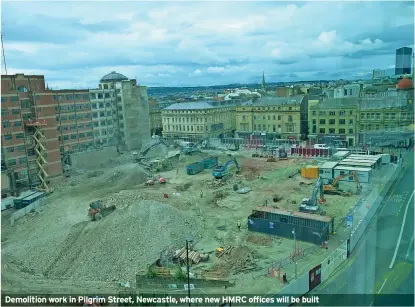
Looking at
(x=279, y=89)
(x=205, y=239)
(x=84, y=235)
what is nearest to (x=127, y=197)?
(x=84, y=235)

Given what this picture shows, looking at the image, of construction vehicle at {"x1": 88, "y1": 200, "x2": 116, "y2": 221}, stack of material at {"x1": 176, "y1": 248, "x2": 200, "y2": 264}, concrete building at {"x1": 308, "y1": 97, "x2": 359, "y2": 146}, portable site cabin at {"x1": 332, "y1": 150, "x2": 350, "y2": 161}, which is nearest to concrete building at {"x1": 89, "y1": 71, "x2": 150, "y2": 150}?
construction vehicle at {"x1": 88, "y1": 200, "x2": 116, "y2": 221}

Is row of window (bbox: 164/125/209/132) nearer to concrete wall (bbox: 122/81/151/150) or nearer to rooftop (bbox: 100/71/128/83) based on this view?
concrete wall (bbox: 122/81/151/150)

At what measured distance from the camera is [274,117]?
28078 millimetres

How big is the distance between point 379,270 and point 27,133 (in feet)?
55.3

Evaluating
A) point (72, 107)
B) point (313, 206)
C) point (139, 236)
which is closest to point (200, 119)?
point (72, 107)

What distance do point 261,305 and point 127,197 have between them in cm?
915

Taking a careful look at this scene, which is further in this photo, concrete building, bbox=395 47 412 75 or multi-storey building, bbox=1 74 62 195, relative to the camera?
multi-storey building, bbox=1 74 62 195

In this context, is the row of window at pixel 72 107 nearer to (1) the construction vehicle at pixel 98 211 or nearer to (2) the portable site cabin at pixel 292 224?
(1) the construction vehicle at pixel 98 211

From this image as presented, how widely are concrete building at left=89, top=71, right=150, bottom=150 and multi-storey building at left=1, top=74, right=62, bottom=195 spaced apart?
5.64 metres

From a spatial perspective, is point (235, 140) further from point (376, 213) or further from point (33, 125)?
point (376, 213)

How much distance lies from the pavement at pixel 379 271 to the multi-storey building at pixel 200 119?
20.3 metres

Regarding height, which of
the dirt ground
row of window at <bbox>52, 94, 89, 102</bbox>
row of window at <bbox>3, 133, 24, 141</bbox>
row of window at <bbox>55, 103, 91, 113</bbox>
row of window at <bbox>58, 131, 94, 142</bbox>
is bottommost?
the dirt ground

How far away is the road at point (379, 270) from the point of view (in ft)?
22.4

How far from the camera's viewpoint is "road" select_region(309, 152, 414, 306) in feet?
22.4
